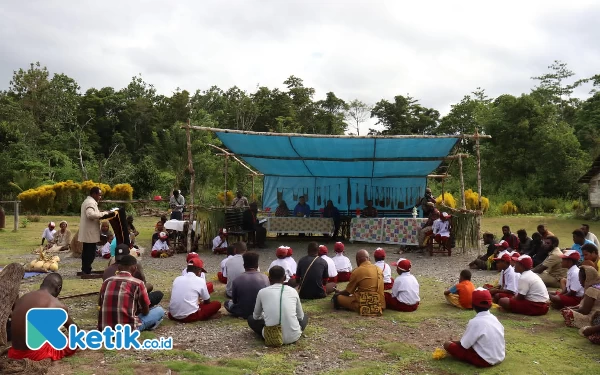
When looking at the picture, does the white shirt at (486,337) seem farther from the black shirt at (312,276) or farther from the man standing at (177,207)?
the man standing at (177,207)

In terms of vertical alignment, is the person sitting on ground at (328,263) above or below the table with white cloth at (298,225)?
below

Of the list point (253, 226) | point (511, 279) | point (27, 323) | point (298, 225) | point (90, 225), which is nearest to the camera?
point (27, 323)

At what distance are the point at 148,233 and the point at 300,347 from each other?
500 inches

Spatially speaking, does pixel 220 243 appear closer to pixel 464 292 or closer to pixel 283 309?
pixel 464 292

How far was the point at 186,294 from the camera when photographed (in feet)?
19.9

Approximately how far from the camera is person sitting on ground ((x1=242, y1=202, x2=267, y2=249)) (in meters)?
13.5

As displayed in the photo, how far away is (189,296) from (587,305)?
4.86m

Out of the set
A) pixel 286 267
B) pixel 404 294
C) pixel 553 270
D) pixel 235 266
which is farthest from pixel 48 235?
pixel 553 270

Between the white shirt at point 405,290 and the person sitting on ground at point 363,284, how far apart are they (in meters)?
0.22

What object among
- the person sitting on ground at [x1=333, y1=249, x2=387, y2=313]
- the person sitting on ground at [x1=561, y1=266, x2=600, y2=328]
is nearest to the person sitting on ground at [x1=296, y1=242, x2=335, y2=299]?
the person sitting on ground at [x1=333, y1=249, x2=387, y2=313]

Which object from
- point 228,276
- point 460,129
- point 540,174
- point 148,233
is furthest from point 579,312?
point 460,129

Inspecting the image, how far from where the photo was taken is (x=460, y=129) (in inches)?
1411

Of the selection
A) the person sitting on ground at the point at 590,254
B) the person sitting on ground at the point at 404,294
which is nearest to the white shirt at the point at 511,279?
the person sitting on ground at the point at 590,254

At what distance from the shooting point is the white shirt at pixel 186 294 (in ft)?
19.8
